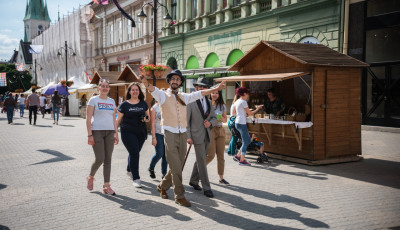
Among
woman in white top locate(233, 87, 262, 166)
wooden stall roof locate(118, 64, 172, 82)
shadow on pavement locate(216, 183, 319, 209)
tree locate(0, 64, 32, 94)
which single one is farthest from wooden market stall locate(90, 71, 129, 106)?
tree locate(0, 64, 32, 94)

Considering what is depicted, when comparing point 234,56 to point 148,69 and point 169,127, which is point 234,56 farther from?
point 169,127

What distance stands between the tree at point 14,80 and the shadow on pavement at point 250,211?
8393 centimetres

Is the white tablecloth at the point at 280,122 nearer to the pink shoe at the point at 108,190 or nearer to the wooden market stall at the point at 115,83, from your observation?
the pink shoe at the point at 108,190

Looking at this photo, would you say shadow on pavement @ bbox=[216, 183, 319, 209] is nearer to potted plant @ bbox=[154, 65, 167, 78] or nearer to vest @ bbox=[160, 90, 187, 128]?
vest @ bbox=[160, 90, 187, 128]

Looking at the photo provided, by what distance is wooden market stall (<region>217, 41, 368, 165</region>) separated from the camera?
8797 mm

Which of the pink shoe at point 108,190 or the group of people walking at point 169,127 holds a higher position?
the group of people walking at point 169,127

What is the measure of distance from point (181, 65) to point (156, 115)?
19547 mm

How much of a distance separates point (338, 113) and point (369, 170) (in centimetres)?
154

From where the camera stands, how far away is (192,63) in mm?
25703

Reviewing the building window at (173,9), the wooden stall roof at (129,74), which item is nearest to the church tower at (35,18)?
the building window at (173,9)

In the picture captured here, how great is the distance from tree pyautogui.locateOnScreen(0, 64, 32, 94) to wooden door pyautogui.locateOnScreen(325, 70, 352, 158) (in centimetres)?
8212

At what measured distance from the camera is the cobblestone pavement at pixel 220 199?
481cm

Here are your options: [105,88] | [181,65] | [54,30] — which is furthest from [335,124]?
[54,30]

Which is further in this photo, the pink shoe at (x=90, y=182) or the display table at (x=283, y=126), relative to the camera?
the display table at (x=283, y=126)
